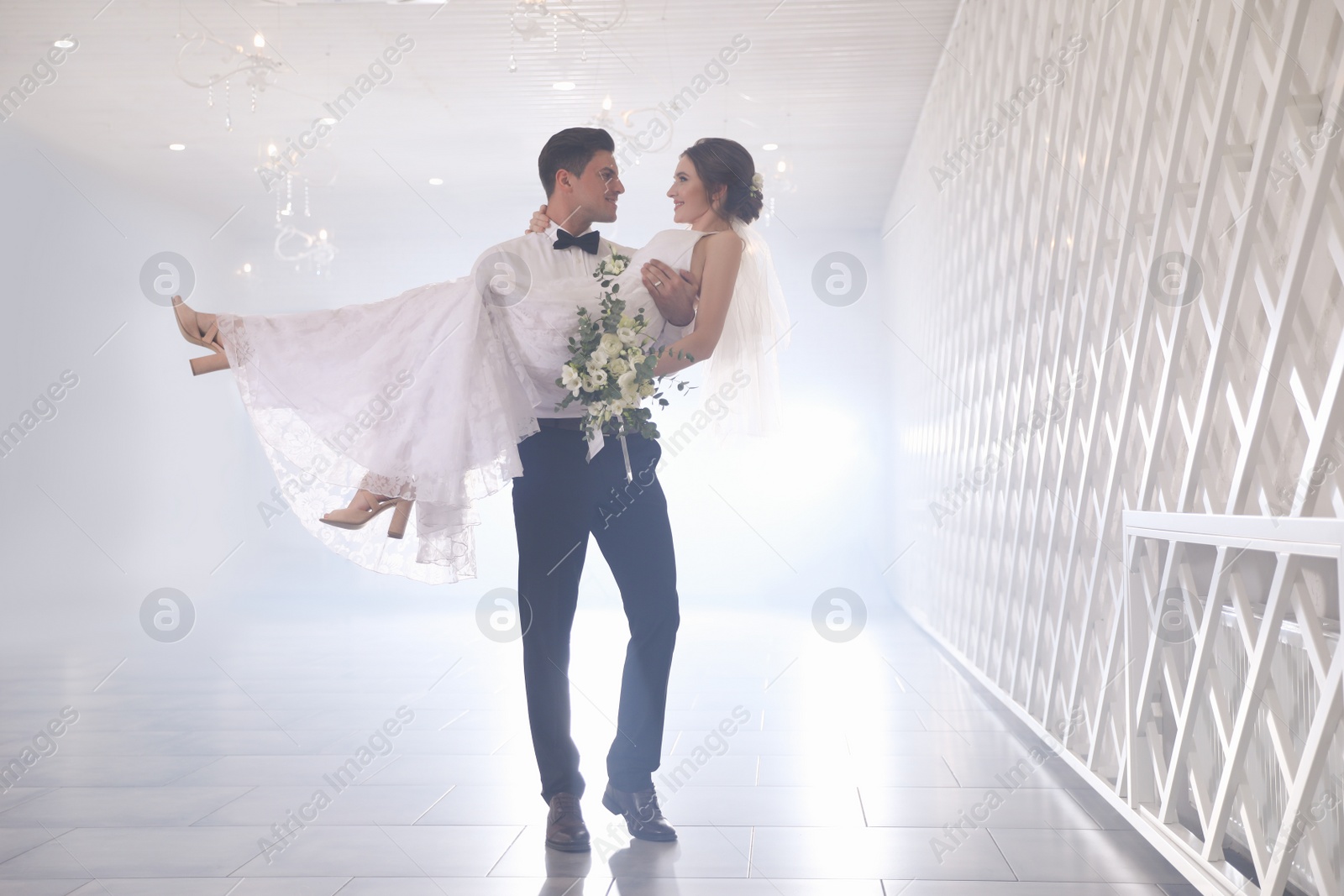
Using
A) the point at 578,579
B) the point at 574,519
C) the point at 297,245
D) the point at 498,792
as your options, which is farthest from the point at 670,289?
the point at 297,245

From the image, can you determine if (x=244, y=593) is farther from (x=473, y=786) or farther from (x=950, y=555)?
(x=473, y=786)

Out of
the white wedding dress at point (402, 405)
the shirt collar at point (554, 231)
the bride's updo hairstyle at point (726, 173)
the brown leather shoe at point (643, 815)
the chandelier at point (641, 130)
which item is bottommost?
the brown leather shoe at point (643, 815)

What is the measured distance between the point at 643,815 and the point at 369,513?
2.45 feet

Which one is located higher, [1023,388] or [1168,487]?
[1023,388]

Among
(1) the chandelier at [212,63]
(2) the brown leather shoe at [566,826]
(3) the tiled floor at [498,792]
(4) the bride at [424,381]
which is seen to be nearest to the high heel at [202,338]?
(4) the bride at [424,381]

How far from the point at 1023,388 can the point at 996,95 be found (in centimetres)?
121

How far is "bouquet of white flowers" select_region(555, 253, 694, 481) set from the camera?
1829 millimetres

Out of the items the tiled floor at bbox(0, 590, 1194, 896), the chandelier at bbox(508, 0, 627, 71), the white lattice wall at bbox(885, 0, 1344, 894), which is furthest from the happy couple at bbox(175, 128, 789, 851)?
the chandelier at bbox(508, 0, 627, 71)

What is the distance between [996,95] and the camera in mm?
3639

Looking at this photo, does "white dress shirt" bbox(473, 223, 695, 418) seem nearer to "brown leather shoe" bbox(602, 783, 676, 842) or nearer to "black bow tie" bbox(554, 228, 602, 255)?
"black bow tie" bbox(554, 228, 602, 255)

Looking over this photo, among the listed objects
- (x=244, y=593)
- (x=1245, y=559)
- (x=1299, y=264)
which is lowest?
(x=244, y=593)

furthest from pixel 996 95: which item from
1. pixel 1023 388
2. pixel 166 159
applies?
pixel 166 159

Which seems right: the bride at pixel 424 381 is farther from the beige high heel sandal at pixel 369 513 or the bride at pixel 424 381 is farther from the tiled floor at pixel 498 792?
the tiled floor at pixel 498 792

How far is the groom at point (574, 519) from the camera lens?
6.28 feet
